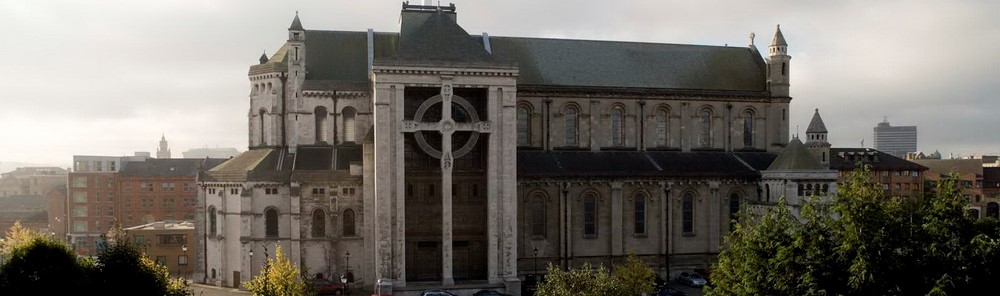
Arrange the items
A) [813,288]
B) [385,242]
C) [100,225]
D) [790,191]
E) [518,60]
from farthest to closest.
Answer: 1. [100,225]
2. [518,60]
3. [790,191]
4. [385,242]
5. [813,288]

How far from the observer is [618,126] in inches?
2648

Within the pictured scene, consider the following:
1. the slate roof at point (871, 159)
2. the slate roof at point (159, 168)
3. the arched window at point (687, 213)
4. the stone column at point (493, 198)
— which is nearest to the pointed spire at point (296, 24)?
the stone column at point (493, 198)

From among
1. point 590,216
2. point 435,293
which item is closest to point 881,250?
point 435,293

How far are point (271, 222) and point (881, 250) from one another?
42.5m

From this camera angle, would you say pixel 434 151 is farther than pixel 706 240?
No

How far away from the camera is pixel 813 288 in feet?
105

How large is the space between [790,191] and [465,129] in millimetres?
26998

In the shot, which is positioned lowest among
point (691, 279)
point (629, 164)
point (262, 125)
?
point (691, 279)

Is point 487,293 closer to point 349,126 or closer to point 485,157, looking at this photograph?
point 485,157

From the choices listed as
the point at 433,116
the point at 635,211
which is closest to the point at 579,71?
the point at 635,211

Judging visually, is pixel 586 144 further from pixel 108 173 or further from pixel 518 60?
pixel 108 173

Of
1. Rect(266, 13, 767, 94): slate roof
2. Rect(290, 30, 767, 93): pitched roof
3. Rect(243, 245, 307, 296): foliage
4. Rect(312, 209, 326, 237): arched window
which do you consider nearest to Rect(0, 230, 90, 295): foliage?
Rect(243, 245, 307, 296): foliage

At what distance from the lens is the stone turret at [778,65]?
69.5 meters

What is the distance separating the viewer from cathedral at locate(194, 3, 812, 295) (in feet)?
178
